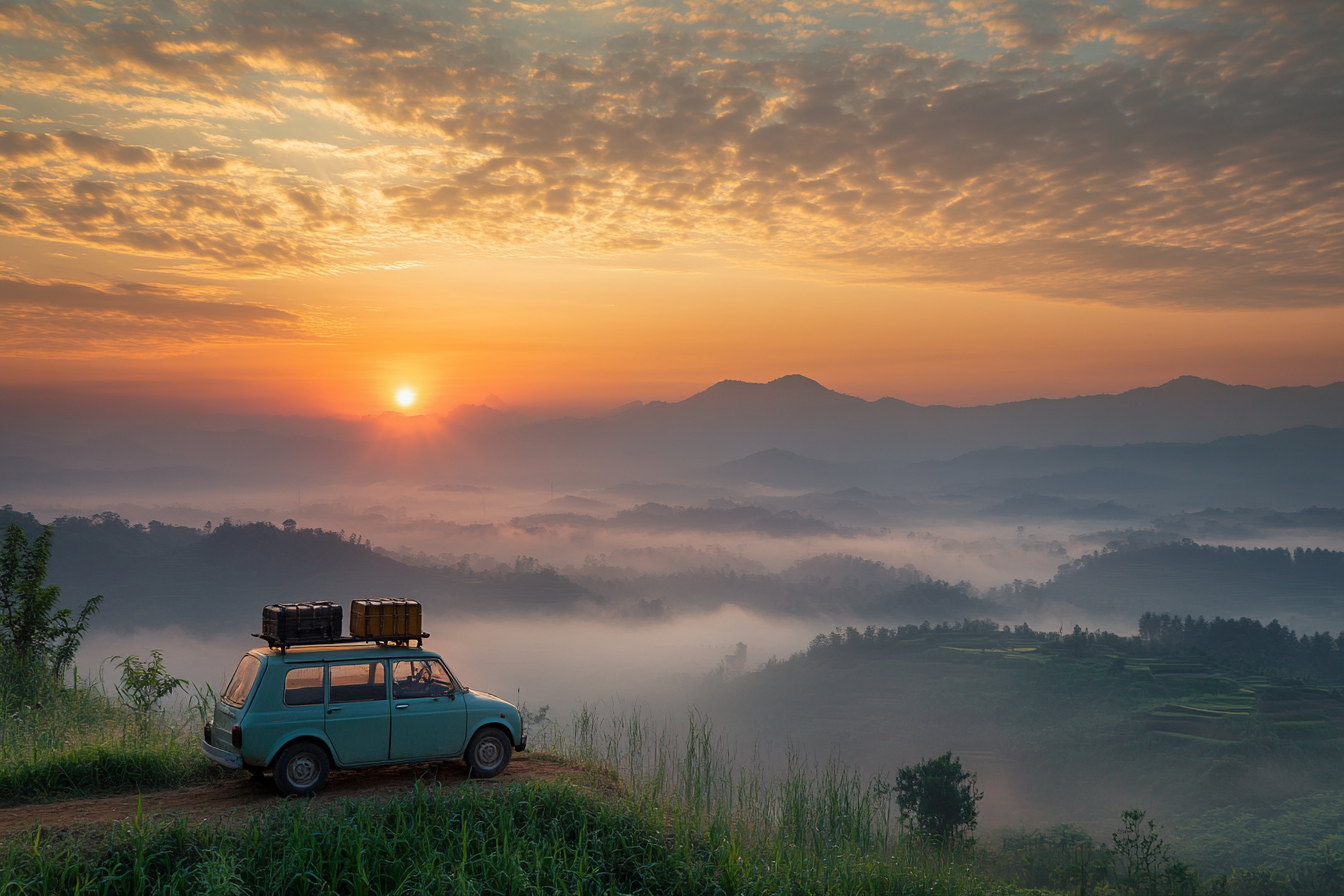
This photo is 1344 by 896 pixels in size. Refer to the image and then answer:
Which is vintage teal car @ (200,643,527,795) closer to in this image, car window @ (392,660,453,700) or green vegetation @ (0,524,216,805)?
car window @ (392,660,453,700)

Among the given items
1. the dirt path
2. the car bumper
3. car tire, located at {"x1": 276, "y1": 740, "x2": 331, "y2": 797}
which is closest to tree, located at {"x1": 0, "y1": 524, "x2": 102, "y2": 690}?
the dirt path

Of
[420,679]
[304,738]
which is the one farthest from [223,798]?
[420,679]

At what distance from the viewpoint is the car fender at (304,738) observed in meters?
12.4

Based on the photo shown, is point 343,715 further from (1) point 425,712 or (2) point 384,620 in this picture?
(2) point 384,620

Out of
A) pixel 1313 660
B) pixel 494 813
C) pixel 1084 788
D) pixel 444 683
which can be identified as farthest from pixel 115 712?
pixel 1313 660

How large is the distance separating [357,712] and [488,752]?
2682 mm

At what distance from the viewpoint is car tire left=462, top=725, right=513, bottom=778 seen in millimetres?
14234

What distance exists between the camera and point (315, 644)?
45.2 ft

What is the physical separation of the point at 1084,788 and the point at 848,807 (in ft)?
496

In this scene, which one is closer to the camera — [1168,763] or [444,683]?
[444,683]

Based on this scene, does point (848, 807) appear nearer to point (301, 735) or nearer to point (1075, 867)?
point (301, 735)

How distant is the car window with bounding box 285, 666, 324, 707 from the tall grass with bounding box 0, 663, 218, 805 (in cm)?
336

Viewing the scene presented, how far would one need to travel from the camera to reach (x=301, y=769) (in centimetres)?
1274

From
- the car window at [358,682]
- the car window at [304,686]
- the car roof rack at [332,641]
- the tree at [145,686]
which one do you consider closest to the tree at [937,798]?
the tree at [145,686]
